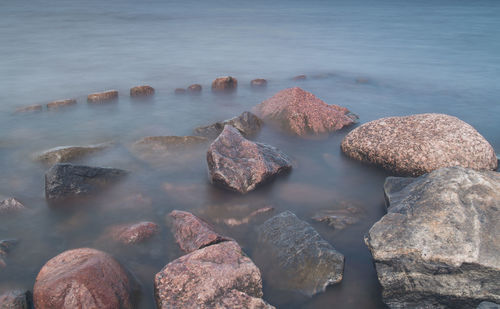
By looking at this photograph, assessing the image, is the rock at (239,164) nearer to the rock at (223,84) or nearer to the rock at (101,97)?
the rock at (101,97)

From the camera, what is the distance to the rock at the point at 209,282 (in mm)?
3637

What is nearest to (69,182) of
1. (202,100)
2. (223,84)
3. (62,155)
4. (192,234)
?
(62,155)

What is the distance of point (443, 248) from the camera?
12.5ft

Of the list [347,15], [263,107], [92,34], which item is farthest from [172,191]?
[347,15]

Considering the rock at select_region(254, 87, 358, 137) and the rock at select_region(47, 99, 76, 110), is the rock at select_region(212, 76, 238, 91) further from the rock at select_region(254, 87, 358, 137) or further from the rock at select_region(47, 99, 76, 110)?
the rock at select_region(47, 99, 76, 110)

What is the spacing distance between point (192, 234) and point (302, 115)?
4779mm

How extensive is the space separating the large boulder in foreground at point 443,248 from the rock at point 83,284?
8.66 feet

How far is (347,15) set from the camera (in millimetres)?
37219

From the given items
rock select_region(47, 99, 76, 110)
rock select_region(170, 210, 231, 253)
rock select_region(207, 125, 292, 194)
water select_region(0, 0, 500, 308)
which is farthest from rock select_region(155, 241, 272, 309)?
rock select_region(47, 99, 76, 110)

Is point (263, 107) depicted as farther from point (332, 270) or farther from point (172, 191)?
point (332, 270)

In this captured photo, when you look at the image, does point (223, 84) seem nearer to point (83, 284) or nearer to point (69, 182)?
point (69, 182)

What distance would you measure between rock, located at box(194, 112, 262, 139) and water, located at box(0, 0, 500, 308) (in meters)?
0.31

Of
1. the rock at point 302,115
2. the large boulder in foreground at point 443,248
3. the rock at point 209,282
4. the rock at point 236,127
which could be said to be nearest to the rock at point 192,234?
the rock at point 209,282

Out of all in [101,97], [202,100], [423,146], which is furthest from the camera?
[202,100]
